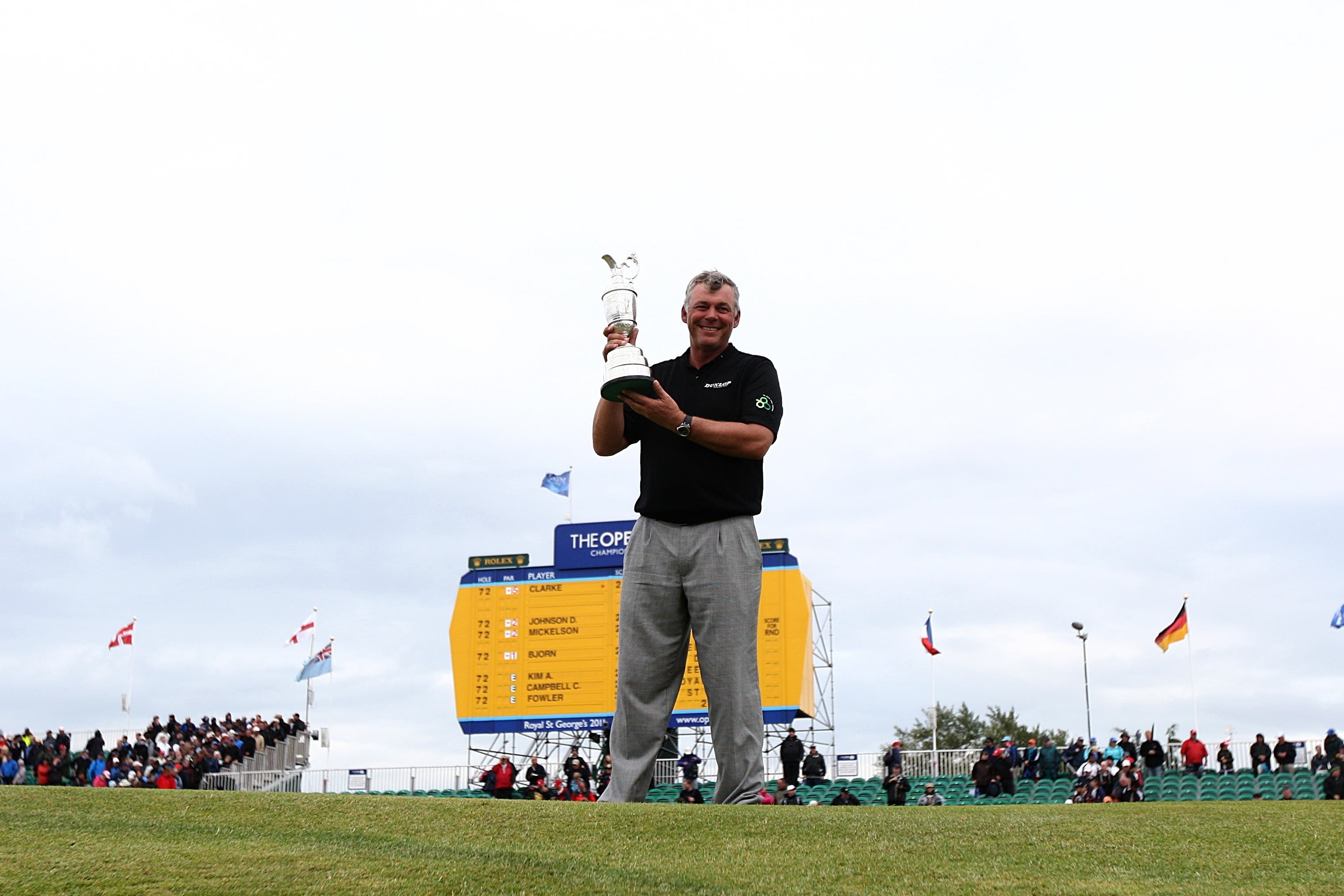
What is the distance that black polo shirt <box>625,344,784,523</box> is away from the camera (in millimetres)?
5914

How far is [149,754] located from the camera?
28.3m

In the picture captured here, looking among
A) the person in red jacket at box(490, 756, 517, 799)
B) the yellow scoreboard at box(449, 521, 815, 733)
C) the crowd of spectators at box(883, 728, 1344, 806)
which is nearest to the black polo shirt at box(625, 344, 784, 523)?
the crowd of spectators at box(883, 728, 1344, 806)

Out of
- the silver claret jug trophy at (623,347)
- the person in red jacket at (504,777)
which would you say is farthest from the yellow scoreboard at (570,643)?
the silver claret jug trophy at (623,347)

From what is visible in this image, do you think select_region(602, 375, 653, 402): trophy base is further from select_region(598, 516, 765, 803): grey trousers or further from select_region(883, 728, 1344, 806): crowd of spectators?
select_region(883, 728, 1344, 806): crowd of spectators

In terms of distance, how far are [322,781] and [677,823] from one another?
2356 cm

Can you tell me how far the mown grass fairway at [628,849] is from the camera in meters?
3.35

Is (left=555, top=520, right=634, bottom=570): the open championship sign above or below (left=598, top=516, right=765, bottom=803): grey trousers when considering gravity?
above

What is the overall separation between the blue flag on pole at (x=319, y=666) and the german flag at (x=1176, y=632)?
19781 millimetres

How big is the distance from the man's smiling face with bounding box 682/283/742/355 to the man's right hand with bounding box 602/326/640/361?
373 millimetres

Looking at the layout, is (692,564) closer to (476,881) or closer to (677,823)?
(677,823)

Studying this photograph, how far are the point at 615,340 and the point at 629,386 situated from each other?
321mm

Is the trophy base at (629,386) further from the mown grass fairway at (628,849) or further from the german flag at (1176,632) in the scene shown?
the german flag at (1176,632)

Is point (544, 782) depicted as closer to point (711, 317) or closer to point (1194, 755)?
point (1194, 755)

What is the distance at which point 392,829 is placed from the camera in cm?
424
